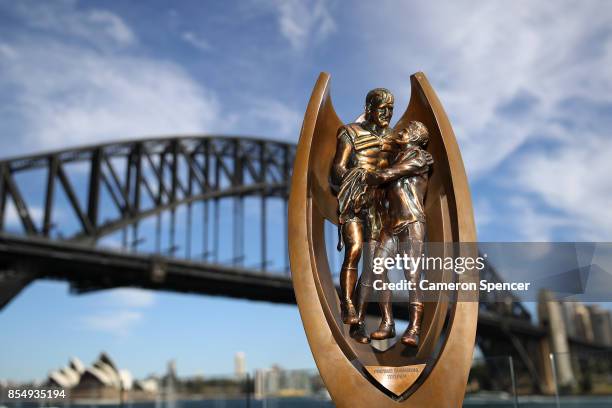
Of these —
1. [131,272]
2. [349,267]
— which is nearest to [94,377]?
[131,272]

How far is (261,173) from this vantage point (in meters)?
51.8

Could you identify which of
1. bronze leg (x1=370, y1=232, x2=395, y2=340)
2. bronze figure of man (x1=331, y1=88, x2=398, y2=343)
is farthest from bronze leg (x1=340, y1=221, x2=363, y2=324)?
bronze leg (x1=370, y1=232, x2=395, y2=340)

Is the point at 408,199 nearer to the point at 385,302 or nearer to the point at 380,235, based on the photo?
the point at 380,235

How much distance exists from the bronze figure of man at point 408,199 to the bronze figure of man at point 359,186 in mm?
138

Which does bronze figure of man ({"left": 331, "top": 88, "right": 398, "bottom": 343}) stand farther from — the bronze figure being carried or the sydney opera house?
the sydney opera house

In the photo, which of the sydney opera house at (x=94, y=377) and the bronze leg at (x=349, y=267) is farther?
the sydney opera house at (x=94, y=377)

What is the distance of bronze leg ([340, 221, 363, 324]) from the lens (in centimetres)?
618

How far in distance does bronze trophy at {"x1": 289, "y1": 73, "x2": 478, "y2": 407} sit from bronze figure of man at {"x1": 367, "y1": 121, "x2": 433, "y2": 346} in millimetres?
11

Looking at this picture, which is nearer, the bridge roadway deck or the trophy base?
the trophy base

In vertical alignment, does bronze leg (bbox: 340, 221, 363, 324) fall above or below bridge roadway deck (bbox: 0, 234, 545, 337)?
below

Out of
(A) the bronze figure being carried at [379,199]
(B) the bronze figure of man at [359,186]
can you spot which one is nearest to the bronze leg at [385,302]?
(A) the bronze figure being carried at [379,199]

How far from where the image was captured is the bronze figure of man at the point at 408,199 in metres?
6.23

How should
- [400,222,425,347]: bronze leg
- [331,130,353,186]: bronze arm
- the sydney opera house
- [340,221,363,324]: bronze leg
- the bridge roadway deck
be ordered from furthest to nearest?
the sydney opera house
the bridge roadway deck
[331,130,353,186]: bronze arm
[340,221,363,324]: bronze leg
[400,222,425,347]: bronze leg

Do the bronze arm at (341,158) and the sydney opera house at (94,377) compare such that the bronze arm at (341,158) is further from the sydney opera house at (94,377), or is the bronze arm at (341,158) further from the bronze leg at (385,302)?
the sydney opera house at (94,377)
